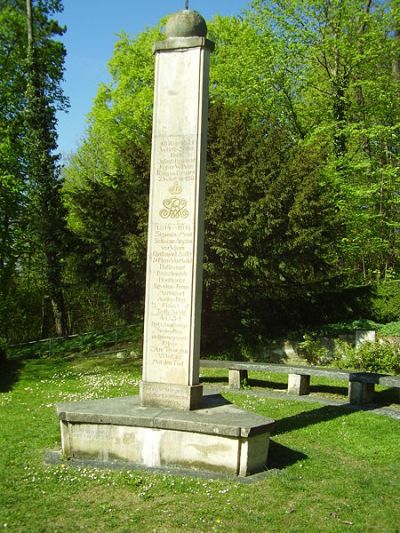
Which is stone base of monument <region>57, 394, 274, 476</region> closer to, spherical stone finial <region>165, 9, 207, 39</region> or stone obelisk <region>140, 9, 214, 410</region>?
stone obelisk <region>140, 9, 214, 410</region>

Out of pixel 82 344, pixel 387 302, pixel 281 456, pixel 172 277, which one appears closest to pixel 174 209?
pixel 172 277

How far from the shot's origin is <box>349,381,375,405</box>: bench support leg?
9.62 meters

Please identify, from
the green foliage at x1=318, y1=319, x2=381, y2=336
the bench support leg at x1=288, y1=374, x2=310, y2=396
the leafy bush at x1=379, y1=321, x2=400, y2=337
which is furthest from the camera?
the green foliage at x1=318, y1=319, x2=381, y2=336

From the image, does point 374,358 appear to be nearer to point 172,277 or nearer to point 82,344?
Result: point 172,277

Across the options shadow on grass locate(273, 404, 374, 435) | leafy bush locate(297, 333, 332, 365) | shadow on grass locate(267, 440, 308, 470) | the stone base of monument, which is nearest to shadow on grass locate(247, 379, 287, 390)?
shadow on grass locate(273, 404, 374, 435)

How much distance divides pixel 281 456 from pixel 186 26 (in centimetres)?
571

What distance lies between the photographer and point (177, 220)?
277 inches

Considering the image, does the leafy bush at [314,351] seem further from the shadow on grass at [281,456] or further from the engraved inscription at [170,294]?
the engraved inscription at [170,294]

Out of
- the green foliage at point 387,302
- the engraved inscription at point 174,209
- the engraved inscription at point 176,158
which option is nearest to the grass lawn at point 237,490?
the engraved inscription at point 174,209

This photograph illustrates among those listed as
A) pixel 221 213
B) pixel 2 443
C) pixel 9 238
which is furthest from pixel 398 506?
pixel 9 238

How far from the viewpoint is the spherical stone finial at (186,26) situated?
7.16 metres

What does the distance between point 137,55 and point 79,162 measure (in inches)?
355

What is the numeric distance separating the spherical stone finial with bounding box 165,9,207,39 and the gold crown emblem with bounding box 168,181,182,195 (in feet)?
6.58

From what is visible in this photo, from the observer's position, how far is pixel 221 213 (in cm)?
1415
